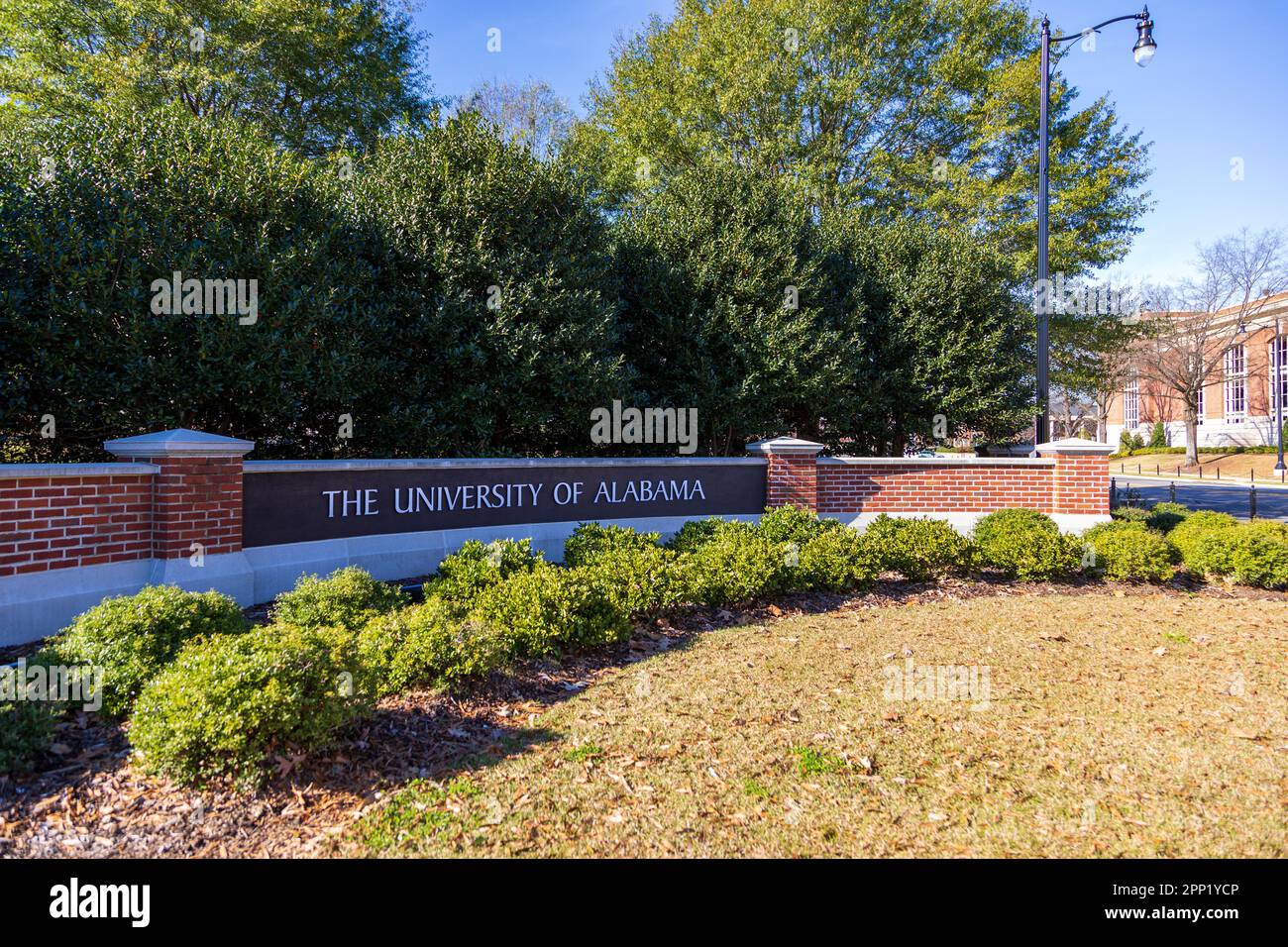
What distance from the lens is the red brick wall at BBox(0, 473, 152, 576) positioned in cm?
536

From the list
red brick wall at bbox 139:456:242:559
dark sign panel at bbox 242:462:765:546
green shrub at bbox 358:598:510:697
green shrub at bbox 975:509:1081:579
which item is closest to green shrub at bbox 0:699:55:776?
green shrub at bbox 358:598:510:697

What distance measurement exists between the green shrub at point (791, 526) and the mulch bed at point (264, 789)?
13.3 ft

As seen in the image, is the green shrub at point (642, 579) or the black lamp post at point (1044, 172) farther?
the black lamp post at point (1044, 172)

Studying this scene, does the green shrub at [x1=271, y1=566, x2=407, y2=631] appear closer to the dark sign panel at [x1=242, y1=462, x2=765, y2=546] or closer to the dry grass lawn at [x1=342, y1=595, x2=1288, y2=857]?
the dark sign panel at [x1=242, y1=462, x2=765, y2=546]

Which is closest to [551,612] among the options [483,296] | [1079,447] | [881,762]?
[881,762]

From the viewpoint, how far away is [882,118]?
20.3 m

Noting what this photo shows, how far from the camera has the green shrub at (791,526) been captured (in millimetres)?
8500

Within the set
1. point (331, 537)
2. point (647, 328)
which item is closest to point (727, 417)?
point (647, 328)

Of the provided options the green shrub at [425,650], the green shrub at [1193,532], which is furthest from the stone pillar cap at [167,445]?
the green shrub at [1193,532]

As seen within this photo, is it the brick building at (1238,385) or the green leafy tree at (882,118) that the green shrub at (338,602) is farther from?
the brick building at (1238,385)

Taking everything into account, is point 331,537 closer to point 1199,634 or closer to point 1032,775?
point 1032,775

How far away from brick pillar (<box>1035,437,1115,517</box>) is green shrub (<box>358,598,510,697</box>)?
9.87 meters

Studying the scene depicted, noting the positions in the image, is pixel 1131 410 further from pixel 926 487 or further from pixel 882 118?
pixel 926 487

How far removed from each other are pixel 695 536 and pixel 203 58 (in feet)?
54.4
